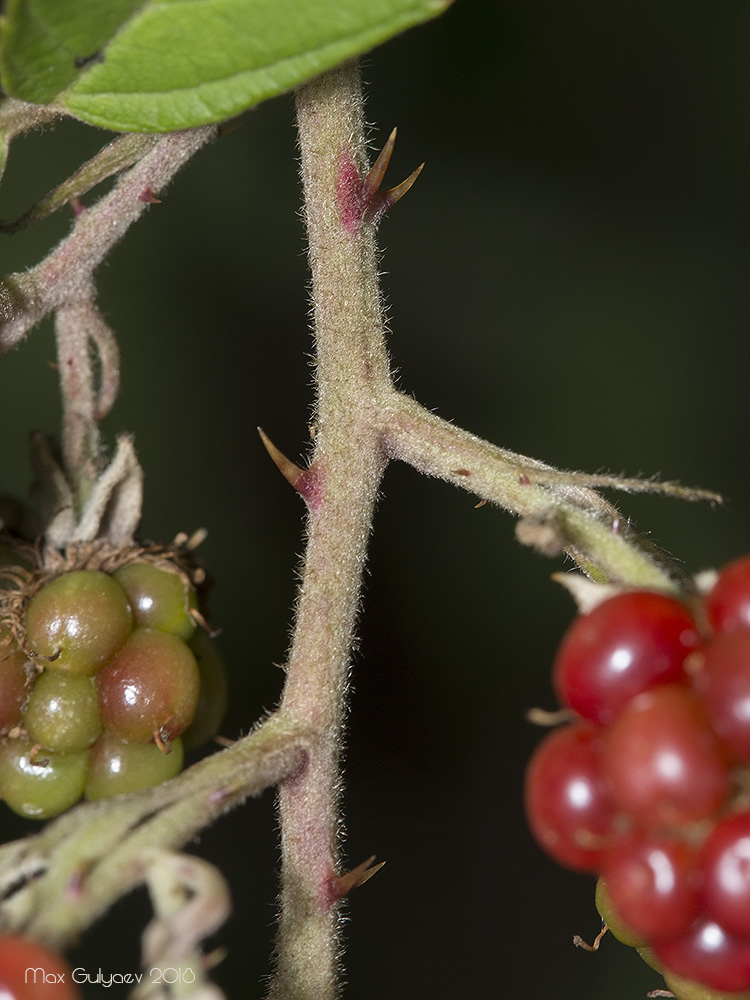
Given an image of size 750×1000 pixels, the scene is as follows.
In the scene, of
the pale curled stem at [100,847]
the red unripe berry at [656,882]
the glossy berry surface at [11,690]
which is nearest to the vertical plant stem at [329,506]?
the pale curled stem at [100,847]

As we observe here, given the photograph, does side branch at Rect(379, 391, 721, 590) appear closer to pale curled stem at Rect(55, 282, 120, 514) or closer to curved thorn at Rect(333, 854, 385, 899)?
curved thorn at Rect(333, 854, 385, 899)

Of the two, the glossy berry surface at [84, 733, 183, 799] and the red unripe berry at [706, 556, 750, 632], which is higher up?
the red unripe berry at [706, 556, 750, 632]

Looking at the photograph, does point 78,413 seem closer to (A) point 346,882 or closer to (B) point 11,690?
(B) point 11,690

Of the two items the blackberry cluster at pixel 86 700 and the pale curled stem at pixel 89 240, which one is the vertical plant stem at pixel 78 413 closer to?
the pale curled stem at pixel 89 240

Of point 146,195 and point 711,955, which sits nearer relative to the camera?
point 711,955

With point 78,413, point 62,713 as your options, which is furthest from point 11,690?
point 78,413

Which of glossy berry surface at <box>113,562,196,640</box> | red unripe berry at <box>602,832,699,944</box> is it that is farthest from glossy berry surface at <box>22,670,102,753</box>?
red unripe berry at <box>602,832,699,944</box>
